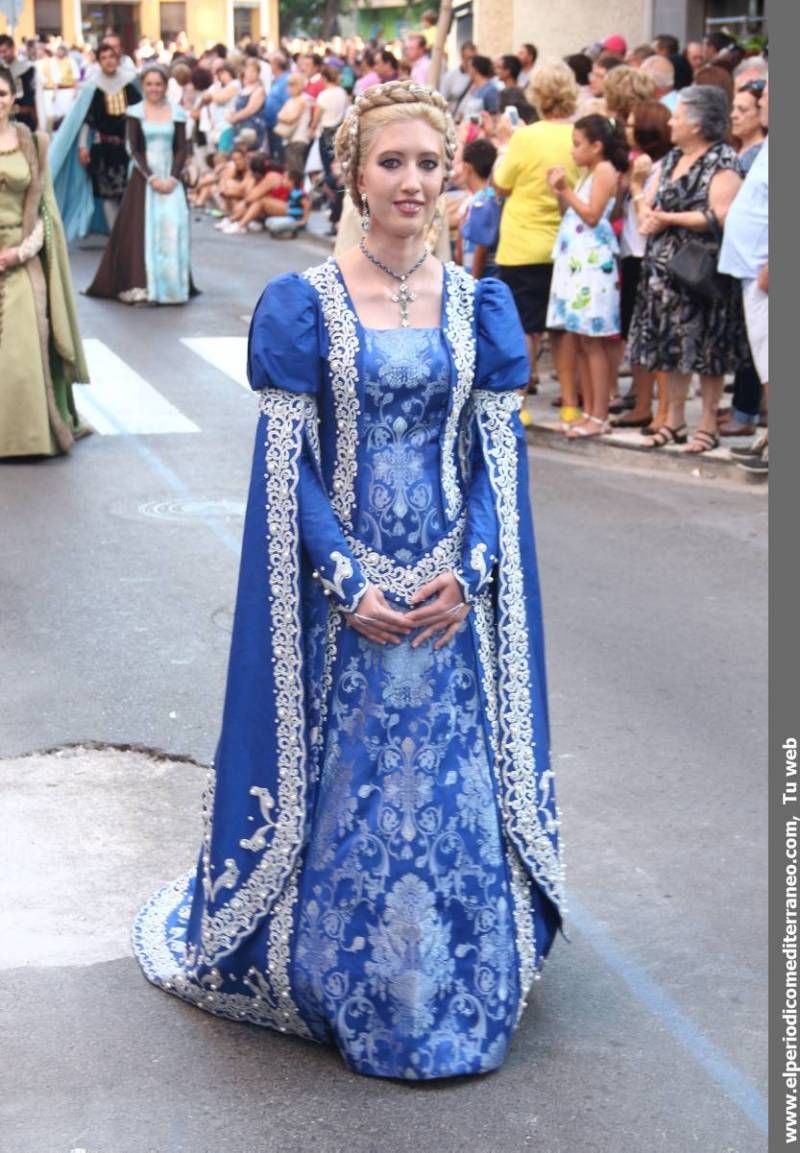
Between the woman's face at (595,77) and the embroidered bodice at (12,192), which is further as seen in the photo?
the woman's face at (595,77)

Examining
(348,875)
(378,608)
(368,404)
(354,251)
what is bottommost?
(348,875)

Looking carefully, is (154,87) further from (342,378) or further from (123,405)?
(342,378)

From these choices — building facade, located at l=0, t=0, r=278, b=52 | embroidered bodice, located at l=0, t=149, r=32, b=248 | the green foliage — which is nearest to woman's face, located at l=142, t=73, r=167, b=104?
embroidered bodice, located at l=0, t=149, r=32, b=248

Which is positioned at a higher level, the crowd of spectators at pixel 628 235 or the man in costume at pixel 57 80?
the man in costume at pixel 57 80

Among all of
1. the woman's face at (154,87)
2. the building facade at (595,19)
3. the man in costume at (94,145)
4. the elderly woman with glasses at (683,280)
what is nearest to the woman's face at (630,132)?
the elderly woman with glasses at (683,280)

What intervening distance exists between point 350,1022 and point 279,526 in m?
1.09

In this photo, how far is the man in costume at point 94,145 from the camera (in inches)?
765

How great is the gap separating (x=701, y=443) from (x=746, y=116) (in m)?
1.82

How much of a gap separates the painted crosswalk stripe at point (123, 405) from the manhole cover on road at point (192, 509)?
6.09ft

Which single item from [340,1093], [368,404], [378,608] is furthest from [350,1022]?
[368,404]

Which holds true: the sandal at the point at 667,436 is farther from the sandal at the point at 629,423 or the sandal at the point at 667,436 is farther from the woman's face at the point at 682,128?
the woman's face at the point at 682,128

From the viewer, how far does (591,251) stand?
35.5 feet

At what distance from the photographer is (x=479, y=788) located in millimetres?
4250

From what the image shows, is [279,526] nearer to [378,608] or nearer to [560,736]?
[378,608]
